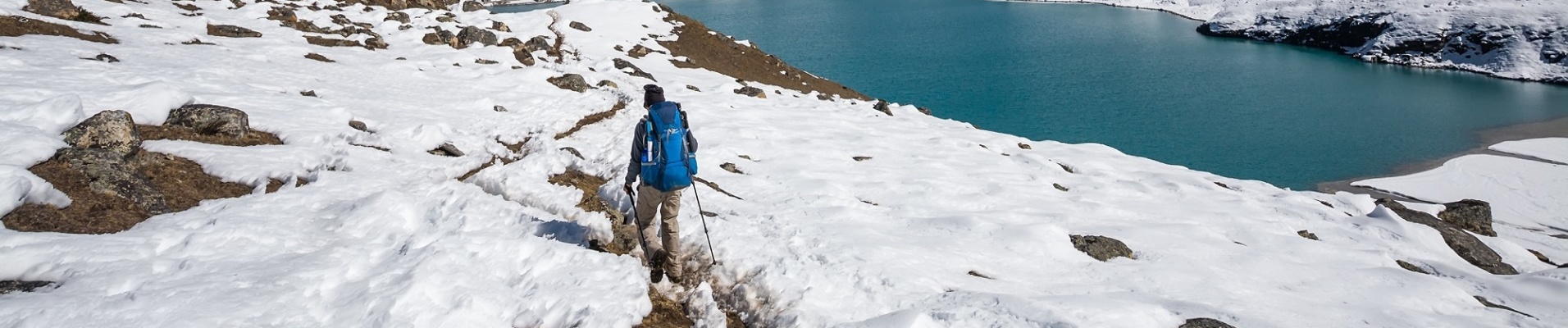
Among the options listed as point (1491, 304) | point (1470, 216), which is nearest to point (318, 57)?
point (1491, 304)

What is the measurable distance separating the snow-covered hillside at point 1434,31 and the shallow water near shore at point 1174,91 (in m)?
3.36

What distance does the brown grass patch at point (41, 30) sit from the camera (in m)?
21.1

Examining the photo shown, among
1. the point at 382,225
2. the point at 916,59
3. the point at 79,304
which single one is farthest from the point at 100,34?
the point at 916,59

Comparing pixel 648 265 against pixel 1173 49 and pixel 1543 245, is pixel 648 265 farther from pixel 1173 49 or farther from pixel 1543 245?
pixel 1173 49

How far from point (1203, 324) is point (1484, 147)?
52639 mm

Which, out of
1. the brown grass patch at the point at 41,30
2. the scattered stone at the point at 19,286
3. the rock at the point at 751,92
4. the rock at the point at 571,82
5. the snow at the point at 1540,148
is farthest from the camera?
the snow at the point at 1540,148

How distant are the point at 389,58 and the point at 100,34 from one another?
795 cm

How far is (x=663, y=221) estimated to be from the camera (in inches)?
373

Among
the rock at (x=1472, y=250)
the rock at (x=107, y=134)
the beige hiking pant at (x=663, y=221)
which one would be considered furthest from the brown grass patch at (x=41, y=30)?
the rock at (x=1472, y=250)

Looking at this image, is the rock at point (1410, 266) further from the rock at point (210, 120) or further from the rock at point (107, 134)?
the rock at point (210, 120)

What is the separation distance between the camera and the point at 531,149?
1756 centimetres

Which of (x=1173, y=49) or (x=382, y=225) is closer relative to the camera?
(x=382, y=225)

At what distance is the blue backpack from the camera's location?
881cm

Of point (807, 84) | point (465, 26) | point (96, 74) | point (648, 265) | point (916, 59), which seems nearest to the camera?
point (648, 265)
